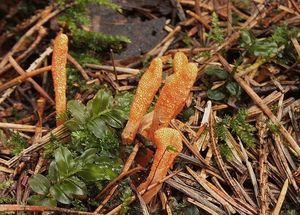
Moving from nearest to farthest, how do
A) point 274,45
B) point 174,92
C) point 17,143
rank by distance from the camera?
point 174,92, point 17,143, point 274,45

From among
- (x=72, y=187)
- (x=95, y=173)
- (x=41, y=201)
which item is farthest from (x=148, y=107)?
(x=41, y=201)

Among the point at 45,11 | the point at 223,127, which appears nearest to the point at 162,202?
the point at 223,127

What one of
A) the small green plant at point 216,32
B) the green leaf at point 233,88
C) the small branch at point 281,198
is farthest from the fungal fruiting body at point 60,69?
the small branch at point 281,198

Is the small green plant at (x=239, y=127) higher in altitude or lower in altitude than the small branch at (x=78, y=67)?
lower

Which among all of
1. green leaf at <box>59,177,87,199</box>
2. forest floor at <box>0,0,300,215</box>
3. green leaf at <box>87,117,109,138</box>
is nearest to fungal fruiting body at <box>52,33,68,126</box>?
forest floor at <box>0,0,300,215</box>

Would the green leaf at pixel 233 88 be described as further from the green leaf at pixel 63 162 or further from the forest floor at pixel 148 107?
the green leaf at pixel 63 162

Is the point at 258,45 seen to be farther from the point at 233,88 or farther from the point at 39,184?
the point at 39,184

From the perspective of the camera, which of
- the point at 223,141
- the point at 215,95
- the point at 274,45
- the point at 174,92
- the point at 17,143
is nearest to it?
the point at 174,92

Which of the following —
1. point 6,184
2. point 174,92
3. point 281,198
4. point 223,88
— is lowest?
point 281,198

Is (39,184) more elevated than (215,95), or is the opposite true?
(215,95)
